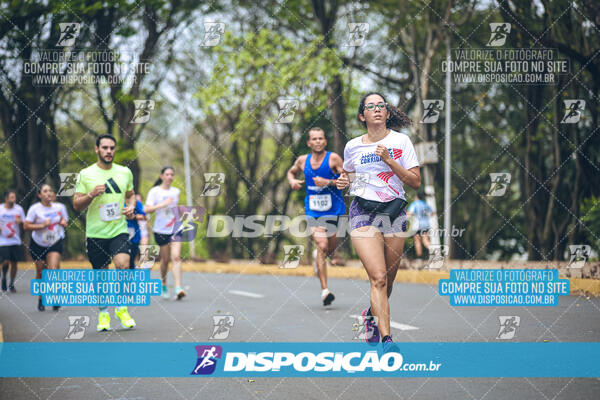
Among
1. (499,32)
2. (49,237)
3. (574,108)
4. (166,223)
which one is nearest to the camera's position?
(49,237)

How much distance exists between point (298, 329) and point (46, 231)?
517cm

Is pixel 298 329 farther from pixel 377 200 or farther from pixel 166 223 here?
pixel 166 223

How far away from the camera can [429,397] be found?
17.0ft

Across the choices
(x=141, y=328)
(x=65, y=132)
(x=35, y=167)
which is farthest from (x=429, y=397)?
(x=65, y=132)

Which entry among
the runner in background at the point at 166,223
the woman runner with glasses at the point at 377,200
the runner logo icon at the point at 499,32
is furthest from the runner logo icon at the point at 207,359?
the runner logo icon at the point at 499,32

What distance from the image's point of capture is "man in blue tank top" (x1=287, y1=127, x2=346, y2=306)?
402 inches

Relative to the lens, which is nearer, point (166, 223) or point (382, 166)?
point (382, 166)

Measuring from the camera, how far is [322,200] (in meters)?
10.4

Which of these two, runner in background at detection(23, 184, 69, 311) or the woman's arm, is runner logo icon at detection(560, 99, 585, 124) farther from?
runner in background at detection(23, 184, 69, 311)

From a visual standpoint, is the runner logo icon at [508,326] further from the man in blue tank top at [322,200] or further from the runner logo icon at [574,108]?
the runner logo icon at [574,108]

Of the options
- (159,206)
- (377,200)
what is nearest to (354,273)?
(159,206)

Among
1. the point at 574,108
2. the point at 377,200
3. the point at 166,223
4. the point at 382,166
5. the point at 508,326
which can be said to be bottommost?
the point at 508,326

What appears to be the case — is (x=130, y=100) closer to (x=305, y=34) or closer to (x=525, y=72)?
(x=305, y=34)

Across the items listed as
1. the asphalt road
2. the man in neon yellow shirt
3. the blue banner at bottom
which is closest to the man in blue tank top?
the asphalt road
